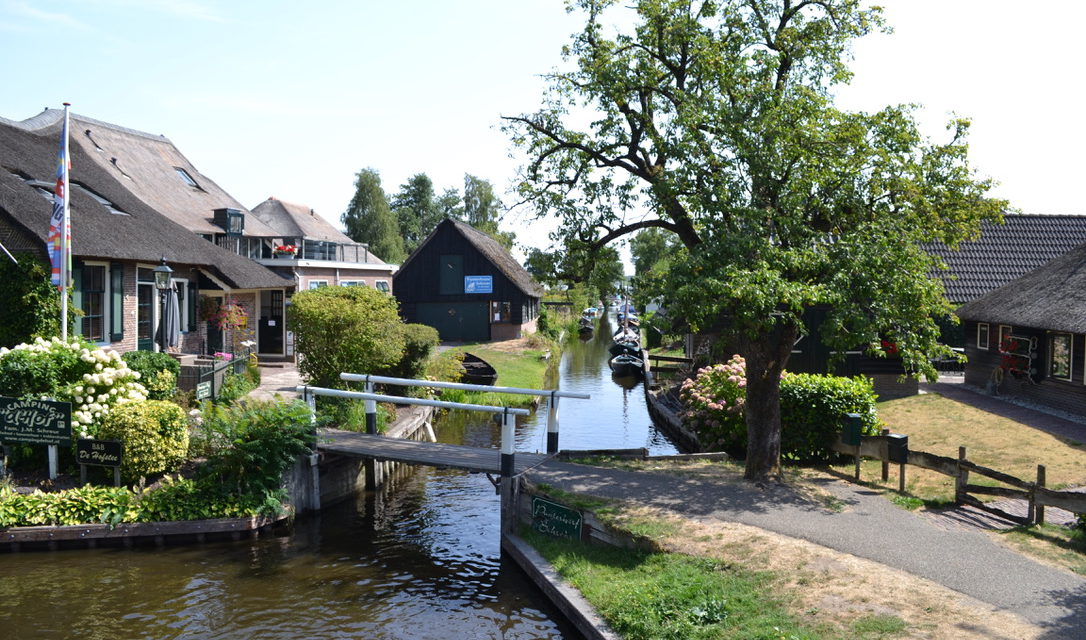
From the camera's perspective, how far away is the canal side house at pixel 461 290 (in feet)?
148

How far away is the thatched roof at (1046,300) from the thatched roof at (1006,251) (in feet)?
10.1

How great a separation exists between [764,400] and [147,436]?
34.7ft

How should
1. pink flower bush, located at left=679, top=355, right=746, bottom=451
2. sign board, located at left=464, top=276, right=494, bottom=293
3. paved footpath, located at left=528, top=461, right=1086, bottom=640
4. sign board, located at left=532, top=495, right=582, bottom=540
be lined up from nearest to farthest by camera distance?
paved footpath, located at left=528, top=461, right=1086, bottom=640, sign board, located at left=532, top=495, right=582, bottom=540, pink flower bush, located at left=679, top=355, right=746, bottom=451, sign board, located at left=464, top=276, right=494, bottom=293

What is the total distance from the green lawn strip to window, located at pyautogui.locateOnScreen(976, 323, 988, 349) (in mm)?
20010

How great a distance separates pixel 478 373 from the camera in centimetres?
3178

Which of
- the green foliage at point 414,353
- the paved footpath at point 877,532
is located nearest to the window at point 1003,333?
the paved footpath at point 877,532

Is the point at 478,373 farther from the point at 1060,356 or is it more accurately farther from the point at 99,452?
the point at 1060,356

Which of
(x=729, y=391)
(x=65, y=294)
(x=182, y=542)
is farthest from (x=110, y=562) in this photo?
(x=729, y=391)

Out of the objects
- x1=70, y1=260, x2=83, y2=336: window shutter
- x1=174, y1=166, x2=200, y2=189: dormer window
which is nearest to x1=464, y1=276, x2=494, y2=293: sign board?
x1=174, y1=166, x2=200, y2=189: dormer window

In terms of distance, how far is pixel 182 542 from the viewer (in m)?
13.6

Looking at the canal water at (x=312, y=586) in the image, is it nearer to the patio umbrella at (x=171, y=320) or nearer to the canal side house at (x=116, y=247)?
the patio umbrella at (x=171, y=320)

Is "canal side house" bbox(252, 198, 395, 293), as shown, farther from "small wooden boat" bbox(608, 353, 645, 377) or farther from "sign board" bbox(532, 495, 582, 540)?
"sign board" bbox(532, 495, 582, 540)

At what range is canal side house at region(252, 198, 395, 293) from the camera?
114ft

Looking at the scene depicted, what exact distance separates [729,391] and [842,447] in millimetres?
3523
